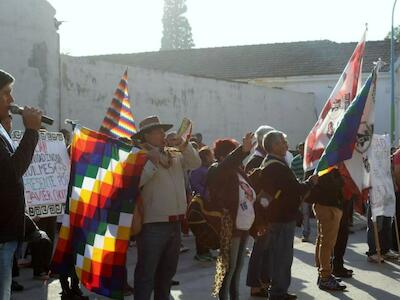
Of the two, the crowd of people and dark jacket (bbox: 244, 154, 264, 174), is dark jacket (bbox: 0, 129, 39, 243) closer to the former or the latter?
the crowd of people

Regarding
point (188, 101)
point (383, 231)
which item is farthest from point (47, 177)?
point (188, 101)

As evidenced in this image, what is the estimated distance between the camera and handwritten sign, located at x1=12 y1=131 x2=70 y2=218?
23.3ft

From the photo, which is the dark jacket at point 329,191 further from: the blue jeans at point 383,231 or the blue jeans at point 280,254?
the blue jeans at point 383,231

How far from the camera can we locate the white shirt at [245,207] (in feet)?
19.3

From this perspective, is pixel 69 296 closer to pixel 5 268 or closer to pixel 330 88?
pixel 5 268

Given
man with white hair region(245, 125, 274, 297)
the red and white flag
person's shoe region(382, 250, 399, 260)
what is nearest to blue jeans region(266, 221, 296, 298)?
man with white hair region(245, 125, 274, 297)

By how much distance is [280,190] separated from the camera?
20.7 ft

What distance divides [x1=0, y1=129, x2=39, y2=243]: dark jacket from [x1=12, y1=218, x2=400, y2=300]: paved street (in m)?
2.71

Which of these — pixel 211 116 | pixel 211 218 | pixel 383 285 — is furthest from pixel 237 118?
pixel 211 218

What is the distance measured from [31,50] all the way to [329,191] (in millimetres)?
7649

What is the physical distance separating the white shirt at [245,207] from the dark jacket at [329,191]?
159 centimetres

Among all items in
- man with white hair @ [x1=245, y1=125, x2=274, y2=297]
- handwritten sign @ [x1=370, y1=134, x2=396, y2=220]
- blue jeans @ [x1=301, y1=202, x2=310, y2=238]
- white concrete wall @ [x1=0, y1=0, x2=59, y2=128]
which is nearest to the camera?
man with white hair @ [x1=245, y1=125, x2=274, y2=297]

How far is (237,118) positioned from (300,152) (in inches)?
396

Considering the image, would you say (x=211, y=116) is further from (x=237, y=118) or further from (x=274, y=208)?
(x=274, y=208)
